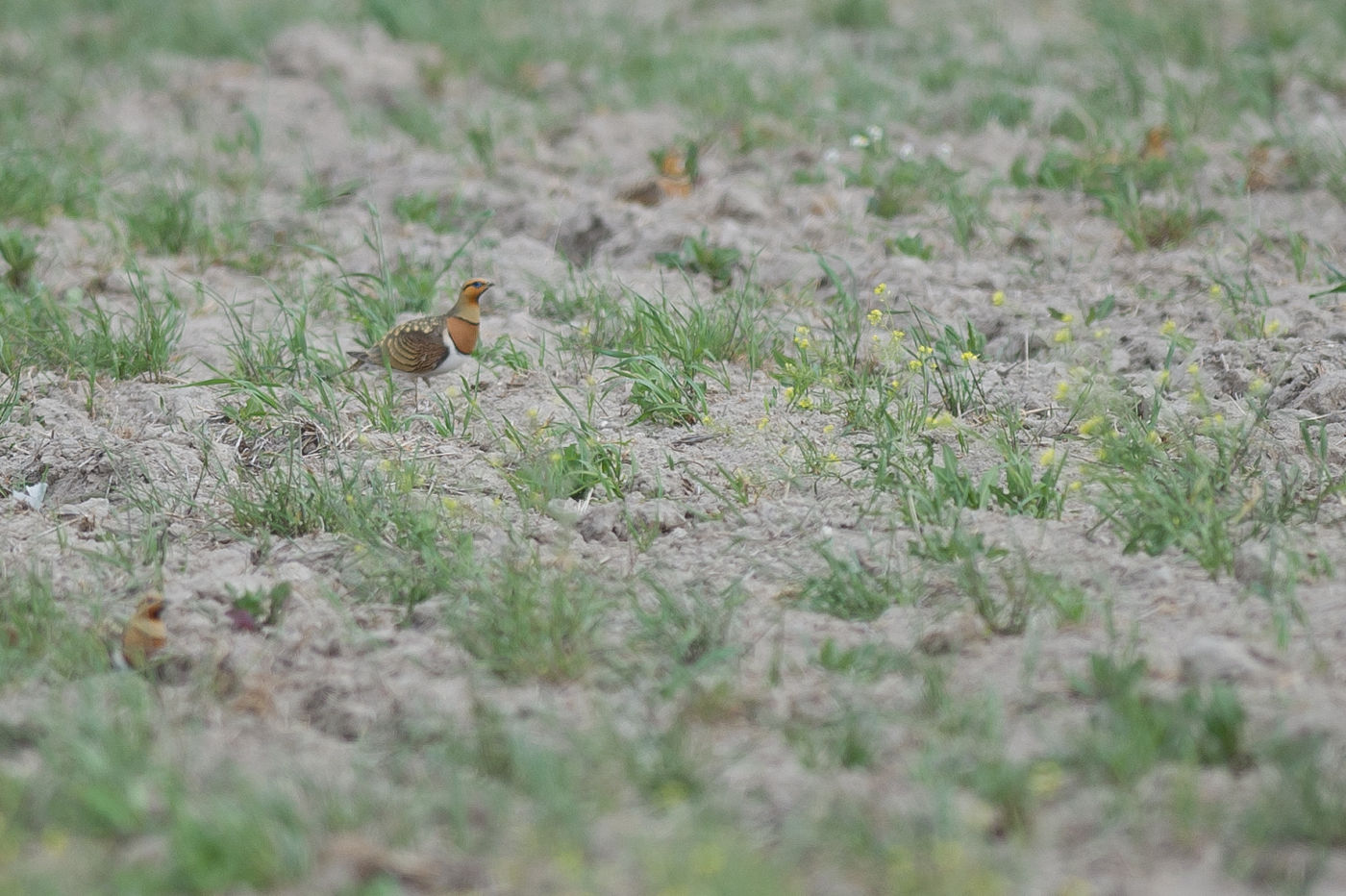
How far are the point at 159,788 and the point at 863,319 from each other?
10.0 ft

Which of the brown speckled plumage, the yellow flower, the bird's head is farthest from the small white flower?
the yellow flower

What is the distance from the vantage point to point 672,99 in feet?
23.6

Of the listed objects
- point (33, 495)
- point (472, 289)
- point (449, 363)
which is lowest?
point (33, 495)

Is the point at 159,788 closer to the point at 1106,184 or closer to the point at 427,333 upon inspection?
the point at 427,333

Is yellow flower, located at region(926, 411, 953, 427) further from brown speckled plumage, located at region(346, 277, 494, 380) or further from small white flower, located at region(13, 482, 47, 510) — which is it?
small white flower, located at region(13, 482, 47, 510)

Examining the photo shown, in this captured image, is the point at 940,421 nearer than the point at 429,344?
Yes

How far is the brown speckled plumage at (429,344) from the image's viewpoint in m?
4.48

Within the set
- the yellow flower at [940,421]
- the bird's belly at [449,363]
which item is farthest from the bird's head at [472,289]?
the yellow flower at [940,421]

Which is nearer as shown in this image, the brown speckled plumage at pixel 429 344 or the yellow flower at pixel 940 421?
the yellow flower at pixel 940 421

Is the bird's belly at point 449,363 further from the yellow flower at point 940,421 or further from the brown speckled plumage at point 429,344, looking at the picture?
the yellow flower at point 940,421

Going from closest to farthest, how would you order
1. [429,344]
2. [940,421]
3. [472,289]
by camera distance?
1. [940,421]
2. [429,344]
3. [472,289]

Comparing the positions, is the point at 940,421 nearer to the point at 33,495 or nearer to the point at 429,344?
the point at 429,344

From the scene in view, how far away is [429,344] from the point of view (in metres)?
4.47

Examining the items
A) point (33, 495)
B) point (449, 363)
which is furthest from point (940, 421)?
point (33, 495)
